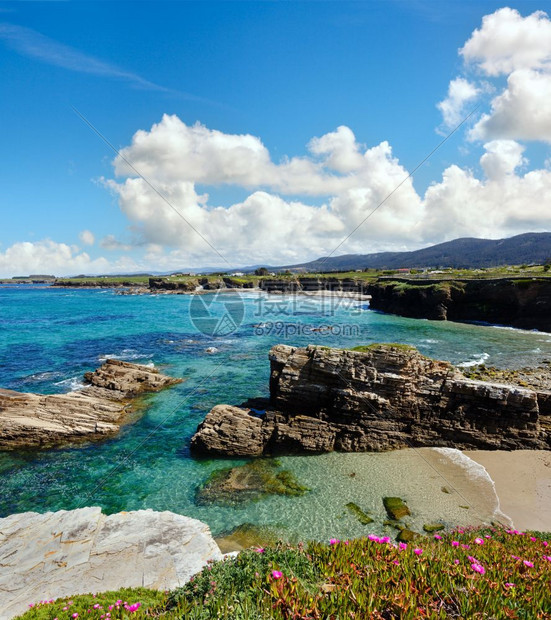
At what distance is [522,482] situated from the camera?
18.6 metres

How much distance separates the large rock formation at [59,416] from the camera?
23.3 m

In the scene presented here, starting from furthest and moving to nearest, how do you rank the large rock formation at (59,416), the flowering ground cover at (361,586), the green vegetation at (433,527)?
the large rock formation at (59,416), the green vegetation at (433,527), the flowering ground cover at (361,586)

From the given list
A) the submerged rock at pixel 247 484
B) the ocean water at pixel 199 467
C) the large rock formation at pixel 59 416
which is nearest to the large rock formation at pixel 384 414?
the ocean water at pixel 199 467

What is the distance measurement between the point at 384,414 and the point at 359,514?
26.1 feet

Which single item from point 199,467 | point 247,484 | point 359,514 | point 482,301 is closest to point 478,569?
point 359,514

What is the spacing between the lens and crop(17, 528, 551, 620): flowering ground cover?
18.1 ft

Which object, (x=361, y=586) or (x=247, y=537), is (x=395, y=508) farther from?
(x=361, y=586)

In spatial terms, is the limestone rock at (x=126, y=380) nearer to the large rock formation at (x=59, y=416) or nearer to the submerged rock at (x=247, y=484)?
the large rock formation at (x=59, y=416)

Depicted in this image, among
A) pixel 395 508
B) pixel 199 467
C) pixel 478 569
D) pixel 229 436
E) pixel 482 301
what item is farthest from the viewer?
pixel 482 301

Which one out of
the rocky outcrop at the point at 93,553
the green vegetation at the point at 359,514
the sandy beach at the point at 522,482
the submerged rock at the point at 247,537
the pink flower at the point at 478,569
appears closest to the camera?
the pink flower at the point at 478,569

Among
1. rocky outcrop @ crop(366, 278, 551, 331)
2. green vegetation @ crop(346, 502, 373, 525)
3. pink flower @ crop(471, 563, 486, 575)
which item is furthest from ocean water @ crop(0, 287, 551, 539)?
rocky outcrop @ crop(366, 278, 551, 331)

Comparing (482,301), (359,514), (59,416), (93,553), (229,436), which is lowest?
(359,514)

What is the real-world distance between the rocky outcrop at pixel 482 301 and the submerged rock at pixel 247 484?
7059 centimetres

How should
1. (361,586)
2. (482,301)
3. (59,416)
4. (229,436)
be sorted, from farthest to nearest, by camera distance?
(482,301), (59,416), (229,436), (361,586)
